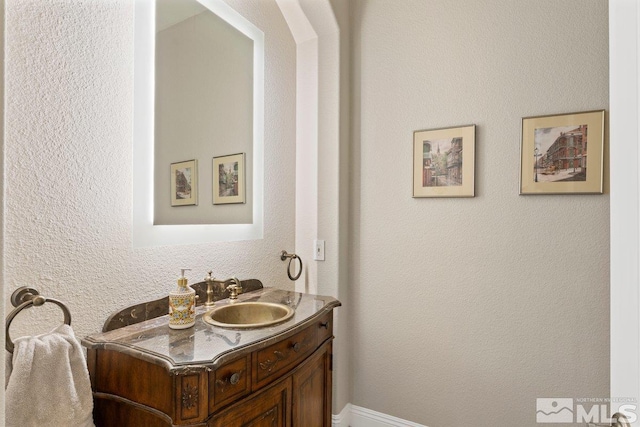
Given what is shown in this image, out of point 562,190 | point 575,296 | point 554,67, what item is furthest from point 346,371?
point 554,67

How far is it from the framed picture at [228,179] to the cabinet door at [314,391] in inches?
33.7

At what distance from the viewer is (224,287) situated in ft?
5.34

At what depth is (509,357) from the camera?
177 cm

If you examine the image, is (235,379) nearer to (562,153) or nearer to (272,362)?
(272,362)

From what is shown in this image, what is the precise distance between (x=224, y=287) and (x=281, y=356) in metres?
0.51

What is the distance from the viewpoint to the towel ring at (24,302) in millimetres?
937

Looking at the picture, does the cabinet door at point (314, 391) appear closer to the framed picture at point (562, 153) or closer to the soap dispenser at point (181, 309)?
the soap dispenser at point (181, 309)

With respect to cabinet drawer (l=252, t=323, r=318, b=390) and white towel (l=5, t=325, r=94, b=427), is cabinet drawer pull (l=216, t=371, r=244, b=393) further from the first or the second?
white towel (l=5, t=325, r=94, b=427)

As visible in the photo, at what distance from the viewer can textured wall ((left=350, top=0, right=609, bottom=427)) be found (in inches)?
64.4

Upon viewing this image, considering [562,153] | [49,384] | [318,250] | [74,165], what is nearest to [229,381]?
[49,384]

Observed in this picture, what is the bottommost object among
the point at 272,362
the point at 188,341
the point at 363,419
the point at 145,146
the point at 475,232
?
the point at 363,419

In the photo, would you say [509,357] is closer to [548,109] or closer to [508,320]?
[508,320]

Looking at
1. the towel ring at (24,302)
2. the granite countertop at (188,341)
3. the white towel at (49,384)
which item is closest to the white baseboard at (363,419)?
the granite countertop at (188,341)
